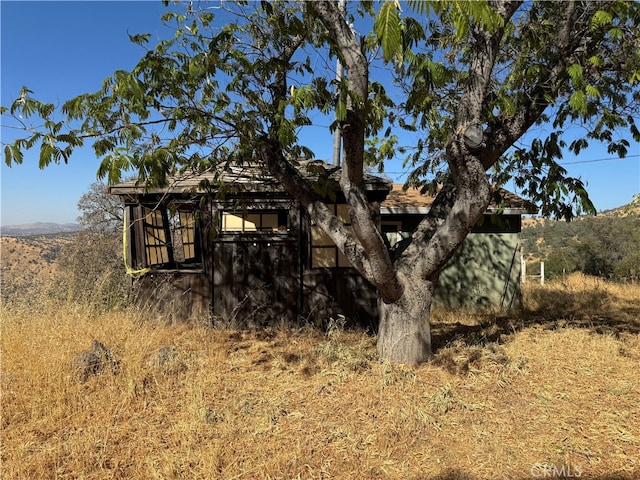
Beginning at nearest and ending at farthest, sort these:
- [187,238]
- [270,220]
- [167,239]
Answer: [167,239]
[270,220]
[187,238]

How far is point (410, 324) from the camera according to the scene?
14.9ft

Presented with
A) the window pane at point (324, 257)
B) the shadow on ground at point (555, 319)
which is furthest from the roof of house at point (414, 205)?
the window pane at point (324, 257)

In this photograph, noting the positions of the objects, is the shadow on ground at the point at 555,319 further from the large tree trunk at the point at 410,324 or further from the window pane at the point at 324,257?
the window pane at the point at 324,257

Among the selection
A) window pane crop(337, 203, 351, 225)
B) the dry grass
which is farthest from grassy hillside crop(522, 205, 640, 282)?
the dry grass

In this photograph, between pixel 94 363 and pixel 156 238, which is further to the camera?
pixel 156 238

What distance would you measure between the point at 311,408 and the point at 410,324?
1.60 meters

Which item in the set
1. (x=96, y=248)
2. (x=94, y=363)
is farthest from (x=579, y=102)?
(x=96, y=248)

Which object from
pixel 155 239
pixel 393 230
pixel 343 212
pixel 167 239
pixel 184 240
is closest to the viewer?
pixel 343 212

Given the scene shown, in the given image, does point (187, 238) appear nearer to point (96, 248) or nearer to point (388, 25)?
point (96, 248)

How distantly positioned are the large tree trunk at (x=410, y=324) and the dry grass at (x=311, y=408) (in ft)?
0.67

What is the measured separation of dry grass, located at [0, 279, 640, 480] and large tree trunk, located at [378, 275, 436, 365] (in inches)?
8.0

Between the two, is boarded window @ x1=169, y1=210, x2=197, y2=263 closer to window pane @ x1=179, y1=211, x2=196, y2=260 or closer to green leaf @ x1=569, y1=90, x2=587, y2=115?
window pane @ x1=179, y1=211, x2=196, y2=260

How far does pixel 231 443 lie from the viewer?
3051mm

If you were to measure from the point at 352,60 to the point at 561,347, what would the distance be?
4683mm
